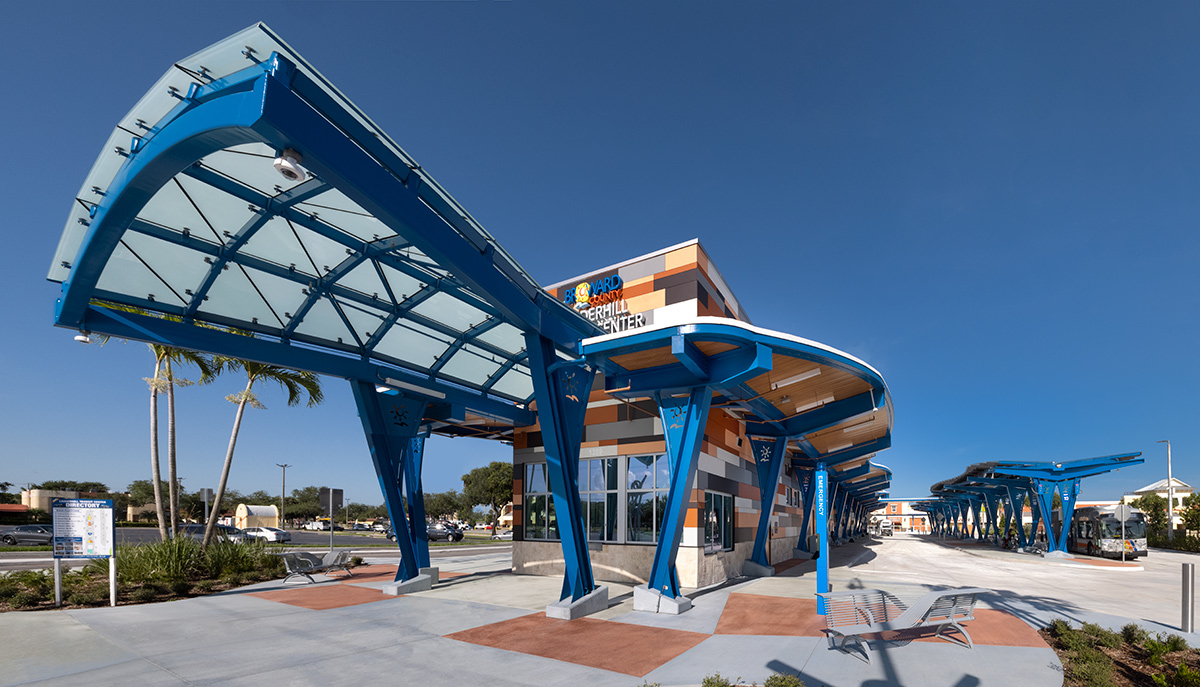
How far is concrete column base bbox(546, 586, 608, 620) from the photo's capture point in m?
11.9

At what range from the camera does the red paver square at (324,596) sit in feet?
44.2

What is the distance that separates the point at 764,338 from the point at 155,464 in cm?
1905

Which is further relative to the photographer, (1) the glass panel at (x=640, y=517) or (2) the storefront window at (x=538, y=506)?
(2) the storefront window at (x=538, y=506)

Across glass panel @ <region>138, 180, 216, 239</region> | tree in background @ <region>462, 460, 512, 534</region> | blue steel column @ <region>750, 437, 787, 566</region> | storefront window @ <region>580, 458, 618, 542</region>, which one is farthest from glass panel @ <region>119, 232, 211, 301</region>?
tree in background @ <region>462, 460, 512, 534</region>

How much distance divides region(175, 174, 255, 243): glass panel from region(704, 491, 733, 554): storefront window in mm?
13492

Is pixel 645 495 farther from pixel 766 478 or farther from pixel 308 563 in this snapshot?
pixel 308 563

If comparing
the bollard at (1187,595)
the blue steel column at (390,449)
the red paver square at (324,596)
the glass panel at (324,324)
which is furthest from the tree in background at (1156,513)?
the glass panel at (324,324)

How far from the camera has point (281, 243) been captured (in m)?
11.3

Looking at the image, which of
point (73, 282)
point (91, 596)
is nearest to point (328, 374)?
point (73, 282)

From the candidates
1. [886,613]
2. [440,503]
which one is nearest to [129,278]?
[886,613]

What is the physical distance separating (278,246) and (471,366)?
7674mm

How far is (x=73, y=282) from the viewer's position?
9.41 metres

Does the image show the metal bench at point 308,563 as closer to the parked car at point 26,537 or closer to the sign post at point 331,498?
the sign post at point 331,498

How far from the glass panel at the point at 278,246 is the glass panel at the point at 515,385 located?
8416 millimetres
